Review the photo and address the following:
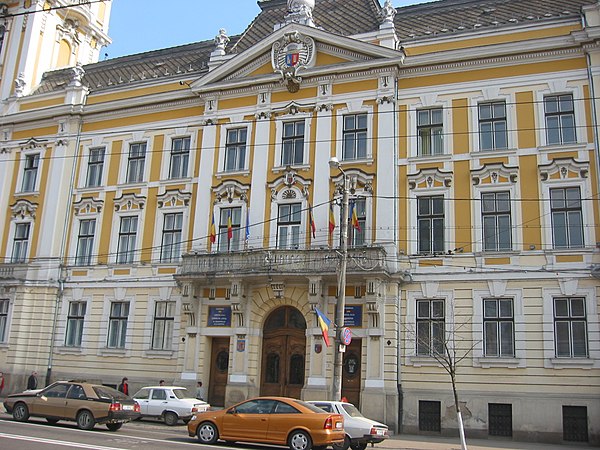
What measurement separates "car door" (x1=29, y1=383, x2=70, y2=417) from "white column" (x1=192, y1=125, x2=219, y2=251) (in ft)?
33.7

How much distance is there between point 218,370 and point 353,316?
659cm

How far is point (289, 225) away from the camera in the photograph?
1120 inches

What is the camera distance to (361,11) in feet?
105

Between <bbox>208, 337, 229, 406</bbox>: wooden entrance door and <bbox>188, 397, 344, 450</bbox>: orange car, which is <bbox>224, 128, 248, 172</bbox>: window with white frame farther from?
<bbox>188, 397, 344, 450</bbox>: orange car

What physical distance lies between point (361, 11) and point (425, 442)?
20236 mm

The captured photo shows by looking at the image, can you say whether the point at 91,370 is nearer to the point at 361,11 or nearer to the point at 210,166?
the point at 210,166

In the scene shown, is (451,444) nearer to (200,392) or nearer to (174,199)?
(200,392)

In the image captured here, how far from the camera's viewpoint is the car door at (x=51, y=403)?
20.1 m

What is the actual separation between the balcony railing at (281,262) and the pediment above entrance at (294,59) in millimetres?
8298

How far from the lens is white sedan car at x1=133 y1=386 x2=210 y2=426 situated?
2345cm

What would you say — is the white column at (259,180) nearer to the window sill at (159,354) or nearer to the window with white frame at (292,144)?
the window with white frame at (292,144)

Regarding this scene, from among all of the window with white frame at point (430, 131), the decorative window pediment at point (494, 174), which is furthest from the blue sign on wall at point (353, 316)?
the window with white frame at point (430, 131)

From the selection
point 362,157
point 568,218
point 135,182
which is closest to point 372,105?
point 362,157

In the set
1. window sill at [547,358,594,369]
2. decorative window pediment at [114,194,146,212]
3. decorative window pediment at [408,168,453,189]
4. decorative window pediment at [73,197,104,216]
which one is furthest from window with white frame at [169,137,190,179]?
window sill at [547,358,594,369]
